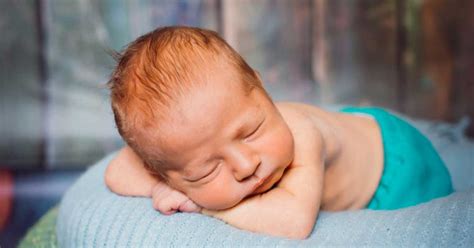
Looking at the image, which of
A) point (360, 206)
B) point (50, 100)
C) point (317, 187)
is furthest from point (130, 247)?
point (50, 100)

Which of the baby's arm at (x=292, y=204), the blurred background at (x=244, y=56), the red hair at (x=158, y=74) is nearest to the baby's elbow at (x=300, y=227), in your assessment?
the baby's arm at (x=292, y=204)

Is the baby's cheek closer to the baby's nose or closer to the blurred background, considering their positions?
the baby's nose

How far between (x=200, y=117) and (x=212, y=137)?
0.03 m

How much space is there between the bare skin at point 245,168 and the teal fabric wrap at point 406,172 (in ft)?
0.64

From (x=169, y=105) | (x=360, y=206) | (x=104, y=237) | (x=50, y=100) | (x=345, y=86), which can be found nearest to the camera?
(x=169, y=105)

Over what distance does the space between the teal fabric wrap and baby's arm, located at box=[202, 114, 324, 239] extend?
0.95 ft

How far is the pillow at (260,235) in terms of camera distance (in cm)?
90

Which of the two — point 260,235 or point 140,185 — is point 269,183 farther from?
point 140,185

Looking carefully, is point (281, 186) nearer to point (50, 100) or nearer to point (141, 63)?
point (141, 63)

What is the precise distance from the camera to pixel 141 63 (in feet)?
3.08

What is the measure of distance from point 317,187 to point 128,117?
32cm

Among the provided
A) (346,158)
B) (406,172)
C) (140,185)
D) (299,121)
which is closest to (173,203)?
(140,185)

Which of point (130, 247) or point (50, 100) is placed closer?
point (130, 247)

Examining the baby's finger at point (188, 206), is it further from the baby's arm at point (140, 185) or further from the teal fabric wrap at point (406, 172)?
the teal fabric wrap at point (406, 172)
